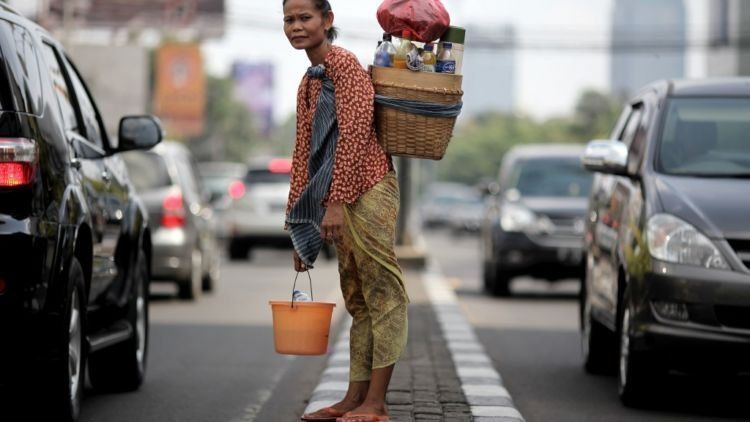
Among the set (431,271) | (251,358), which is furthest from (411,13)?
(431,271)

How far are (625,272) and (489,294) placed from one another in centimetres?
1114

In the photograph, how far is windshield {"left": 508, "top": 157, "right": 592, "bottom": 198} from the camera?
2031 centimetres

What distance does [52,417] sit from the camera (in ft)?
24.1

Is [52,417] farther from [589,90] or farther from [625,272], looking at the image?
[589,90]

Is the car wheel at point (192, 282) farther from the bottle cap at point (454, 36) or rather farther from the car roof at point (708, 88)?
the bottle cap at point (454, 36)

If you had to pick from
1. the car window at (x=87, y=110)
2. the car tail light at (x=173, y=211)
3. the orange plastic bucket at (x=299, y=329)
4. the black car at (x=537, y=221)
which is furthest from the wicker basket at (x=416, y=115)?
the black car at (x=537, y=221)

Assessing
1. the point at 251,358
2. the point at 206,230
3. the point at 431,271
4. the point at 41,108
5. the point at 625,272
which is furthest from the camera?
the point at 431,271

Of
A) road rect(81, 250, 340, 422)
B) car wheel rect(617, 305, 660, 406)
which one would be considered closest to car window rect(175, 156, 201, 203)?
road rect(81, 250, 340, 422)

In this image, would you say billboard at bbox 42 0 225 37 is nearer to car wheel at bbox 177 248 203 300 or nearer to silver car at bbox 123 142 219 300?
car wheel at bbox 177 248 203 300

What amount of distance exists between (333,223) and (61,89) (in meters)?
1.92

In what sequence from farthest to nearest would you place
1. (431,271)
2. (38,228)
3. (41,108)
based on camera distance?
(431,271) < (41,108) < (38,228)

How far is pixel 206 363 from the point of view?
11.3 meters

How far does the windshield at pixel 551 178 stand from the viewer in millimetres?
20312

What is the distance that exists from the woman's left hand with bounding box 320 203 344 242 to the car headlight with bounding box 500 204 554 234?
1273 centimetres
